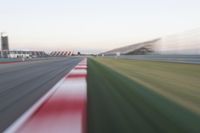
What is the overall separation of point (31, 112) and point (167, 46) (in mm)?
23170

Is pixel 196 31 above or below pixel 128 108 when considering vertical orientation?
above

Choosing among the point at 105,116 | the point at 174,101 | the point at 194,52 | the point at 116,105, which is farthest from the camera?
the point at 194,52

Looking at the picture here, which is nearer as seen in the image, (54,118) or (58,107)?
(54,118)

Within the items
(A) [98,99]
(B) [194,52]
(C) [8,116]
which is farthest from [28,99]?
(B) [194,52]

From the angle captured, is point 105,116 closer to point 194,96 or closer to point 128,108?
point 128,108

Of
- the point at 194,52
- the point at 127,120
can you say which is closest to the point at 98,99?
the point at 127,120

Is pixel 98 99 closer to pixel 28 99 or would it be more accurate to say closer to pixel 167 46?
pixel 28 99

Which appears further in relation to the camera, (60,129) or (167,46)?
(167,46)

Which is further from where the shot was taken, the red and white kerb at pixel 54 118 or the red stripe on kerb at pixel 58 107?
the red stripe on kerb at pixel 58 107

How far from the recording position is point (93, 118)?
18.1 feet

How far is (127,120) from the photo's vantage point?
5.30 metres

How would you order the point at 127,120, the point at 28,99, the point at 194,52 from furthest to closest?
the point at 194,52, the point at 28,99, the point at 127,120

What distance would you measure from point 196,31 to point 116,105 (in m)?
15.5

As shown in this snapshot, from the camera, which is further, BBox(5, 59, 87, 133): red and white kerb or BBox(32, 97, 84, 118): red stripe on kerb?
BBox(32, 97, 84, 118): red stripe on kerb
